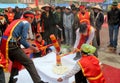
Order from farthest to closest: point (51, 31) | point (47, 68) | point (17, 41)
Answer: point (51, 31) < point (47, 68) < point (17, 41)

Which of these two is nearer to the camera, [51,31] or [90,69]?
[90,69]

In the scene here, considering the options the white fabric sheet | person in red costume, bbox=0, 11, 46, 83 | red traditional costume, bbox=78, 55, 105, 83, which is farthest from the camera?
the white fabric sheet

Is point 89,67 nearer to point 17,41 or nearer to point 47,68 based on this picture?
point 17,41

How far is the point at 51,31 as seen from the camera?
10.9 m

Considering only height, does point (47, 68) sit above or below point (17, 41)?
below

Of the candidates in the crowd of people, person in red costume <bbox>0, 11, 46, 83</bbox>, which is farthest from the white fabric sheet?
person in red costume <bbox>0, 11, 46, 83</bbox>

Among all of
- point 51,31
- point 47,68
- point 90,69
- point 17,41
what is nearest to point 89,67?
point 90,69

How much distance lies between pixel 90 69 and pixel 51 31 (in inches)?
249

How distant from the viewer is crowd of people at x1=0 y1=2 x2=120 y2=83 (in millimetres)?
5473

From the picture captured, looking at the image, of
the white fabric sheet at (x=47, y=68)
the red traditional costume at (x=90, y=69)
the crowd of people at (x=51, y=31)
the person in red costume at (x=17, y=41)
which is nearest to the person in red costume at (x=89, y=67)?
the red traditional costume at (x=90, y=69)

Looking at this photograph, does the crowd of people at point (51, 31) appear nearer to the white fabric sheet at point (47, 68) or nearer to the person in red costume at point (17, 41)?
the person in red costume at point (17, 41)

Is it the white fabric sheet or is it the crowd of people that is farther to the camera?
the white fabric sheet

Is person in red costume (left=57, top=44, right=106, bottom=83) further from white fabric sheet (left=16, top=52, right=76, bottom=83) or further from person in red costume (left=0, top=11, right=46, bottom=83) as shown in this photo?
person in red costume (left=0, top=11, right=46, bottom=83)

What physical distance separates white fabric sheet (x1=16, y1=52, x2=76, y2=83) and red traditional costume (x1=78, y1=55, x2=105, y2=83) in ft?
3.36
